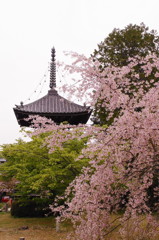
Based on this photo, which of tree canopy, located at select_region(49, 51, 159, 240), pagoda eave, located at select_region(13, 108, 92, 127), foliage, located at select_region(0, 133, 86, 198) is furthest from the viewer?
pagoda eave, located at select_region(13, 108, 92, 127)

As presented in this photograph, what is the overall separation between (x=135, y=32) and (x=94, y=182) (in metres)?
14.8

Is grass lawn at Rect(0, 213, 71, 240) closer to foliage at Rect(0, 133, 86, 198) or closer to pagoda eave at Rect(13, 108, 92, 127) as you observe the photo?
foliage at Rect(0, 133, 86, 198)

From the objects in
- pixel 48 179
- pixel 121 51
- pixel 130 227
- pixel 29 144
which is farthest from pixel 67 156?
pixel 121 51

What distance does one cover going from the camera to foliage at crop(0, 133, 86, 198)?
24.4 ft

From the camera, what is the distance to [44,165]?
26.6 feet

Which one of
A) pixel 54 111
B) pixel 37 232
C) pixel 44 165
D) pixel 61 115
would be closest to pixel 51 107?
pixel 54 111

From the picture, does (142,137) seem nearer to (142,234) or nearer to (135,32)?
(142,234)

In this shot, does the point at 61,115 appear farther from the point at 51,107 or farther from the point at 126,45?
the point at 126,45

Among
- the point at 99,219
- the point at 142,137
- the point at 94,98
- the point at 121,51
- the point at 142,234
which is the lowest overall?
the point at 142,234

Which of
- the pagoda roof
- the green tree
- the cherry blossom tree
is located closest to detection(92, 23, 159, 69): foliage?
the green tree

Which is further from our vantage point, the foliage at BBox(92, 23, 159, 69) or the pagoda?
the foliage at BBox(92, 23, 159, 69)

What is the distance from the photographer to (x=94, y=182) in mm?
4164

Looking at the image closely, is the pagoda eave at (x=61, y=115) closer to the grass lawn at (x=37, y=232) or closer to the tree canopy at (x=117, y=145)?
the grass lawn at (x=37, y=232)

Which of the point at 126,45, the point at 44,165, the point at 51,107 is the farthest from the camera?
the point at 126,45
